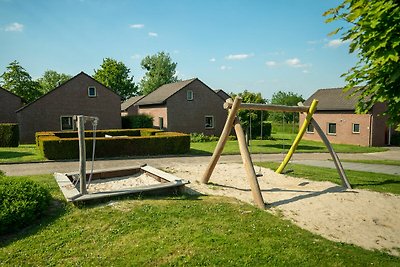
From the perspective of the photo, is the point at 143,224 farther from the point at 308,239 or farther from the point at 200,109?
the point at 200,109

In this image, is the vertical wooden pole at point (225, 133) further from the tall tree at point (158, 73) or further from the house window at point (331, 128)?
the tall tree at point (158, 73)

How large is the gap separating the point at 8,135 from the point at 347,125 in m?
31.1

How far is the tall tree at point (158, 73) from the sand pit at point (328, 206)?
199 ft

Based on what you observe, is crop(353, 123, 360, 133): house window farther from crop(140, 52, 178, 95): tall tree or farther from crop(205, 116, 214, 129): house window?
crop(140, 52, 178, 95): tall tree

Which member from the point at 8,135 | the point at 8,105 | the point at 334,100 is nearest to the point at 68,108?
the point at 8,135

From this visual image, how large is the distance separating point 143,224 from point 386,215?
6.18 metres

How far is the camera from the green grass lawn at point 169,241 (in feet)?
16.4

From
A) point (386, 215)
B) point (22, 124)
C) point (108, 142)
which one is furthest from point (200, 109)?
point (386, 215)

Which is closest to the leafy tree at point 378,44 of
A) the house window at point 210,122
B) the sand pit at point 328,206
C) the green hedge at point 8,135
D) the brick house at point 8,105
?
the sand pit at point 328,206

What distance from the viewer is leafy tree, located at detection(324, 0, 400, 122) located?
4547 millimetres

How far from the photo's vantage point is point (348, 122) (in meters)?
29.7

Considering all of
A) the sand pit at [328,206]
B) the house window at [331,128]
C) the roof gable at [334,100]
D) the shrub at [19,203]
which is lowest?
the sand pit at [328,206]

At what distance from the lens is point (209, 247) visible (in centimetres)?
528

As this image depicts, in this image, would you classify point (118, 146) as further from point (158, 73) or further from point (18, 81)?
point (158, 73)
